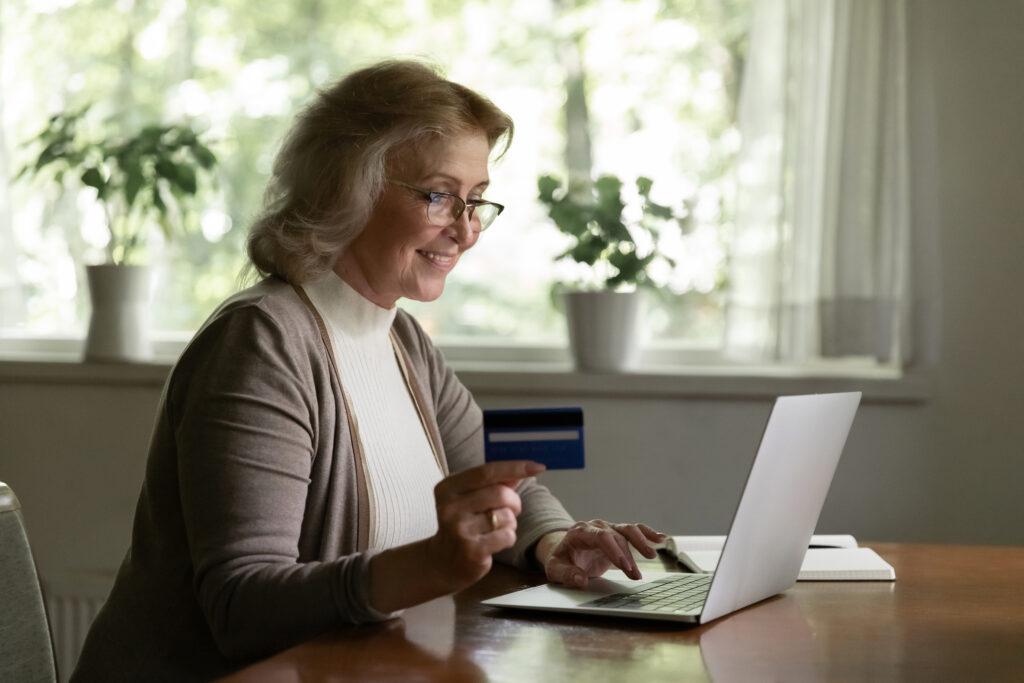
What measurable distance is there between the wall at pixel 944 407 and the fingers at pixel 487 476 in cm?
139

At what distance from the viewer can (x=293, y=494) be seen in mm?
1305

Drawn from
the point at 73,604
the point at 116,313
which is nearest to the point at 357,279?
the point at 116,313

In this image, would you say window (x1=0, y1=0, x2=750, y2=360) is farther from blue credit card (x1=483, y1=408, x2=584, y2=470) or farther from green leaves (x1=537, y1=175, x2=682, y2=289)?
blue credit card (x1=483, y1=408, x2=584, y2=470)

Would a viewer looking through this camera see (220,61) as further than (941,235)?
Yes

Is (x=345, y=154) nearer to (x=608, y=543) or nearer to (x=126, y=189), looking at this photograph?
(x=608, y=543)

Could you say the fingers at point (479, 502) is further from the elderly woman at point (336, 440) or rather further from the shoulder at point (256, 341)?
the shoulder at point (256, 341)

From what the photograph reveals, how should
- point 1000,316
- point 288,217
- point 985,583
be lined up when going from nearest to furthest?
point 985,583, point 288,217, point 1000,316

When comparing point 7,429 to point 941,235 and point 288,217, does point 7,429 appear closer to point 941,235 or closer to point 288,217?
point 288,217

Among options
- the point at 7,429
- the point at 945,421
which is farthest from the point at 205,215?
the point at 945,421

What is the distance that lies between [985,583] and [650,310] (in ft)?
4.49

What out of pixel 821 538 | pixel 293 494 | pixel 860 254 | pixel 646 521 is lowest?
pixel 646 521

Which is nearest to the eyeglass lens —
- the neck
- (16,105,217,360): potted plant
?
the neck

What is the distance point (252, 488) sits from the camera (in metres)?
1.27

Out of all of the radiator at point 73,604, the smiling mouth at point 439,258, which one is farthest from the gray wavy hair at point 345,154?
the radiator at point 73,604
